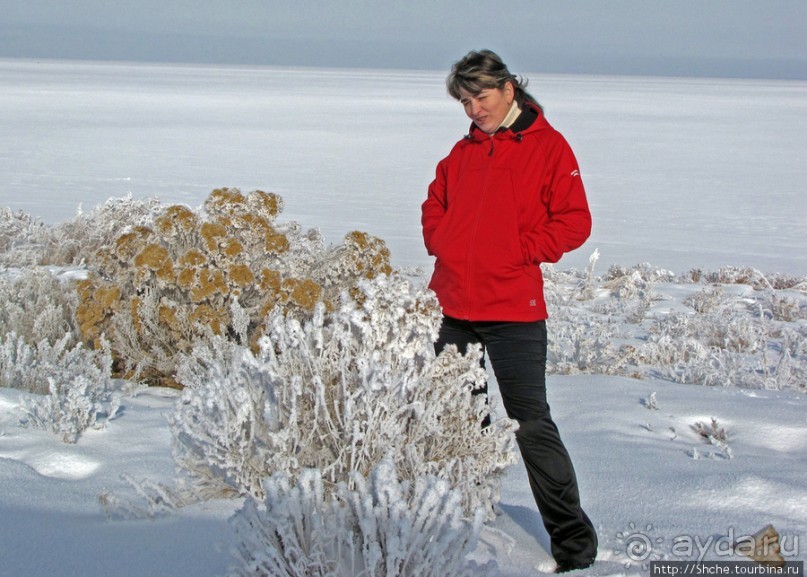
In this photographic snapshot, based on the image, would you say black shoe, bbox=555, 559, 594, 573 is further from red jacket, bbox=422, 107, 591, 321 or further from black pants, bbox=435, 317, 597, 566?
red jacket, bbox=422, 107, 591, 321

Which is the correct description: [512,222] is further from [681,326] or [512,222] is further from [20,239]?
[20,239]

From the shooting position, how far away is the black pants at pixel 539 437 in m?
2.84

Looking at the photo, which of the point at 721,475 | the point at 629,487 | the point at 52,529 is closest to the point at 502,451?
the point at 629,487

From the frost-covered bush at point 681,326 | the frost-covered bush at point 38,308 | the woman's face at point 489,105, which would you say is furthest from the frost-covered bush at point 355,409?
the frost-covered bush at point 681,326

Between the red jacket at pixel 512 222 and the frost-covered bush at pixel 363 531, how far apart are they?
2.99 feet

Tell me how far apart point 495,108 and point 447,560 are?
4.99ft

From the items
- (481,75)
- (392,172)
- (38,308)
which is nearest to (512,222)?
(481,75)

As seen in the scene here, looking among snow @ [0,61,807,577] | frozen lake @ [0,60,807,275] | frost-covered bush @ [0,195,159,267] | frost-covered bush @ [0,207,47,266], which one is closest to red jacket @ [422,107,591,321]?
snow @ [0,61,807,577]

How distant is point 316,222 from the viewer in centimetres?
1246

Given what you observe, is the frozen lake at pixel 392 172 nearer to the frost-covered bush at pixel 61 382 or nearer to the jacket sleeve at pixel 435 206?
the frost-covered bush at pixel 61 382

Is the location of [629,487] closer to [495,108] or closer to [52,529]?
[495,108]

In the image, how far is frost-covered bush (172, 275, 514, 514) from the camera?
2.75 m

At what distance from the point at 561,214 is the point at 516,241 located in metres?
0.17

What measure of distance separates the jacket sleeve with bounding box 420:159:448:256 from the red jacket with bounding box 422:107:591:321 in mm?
124
